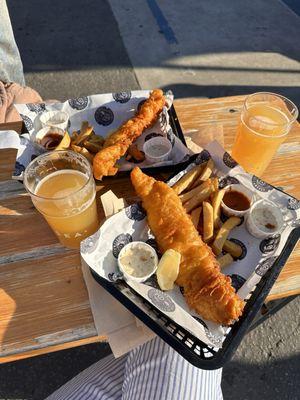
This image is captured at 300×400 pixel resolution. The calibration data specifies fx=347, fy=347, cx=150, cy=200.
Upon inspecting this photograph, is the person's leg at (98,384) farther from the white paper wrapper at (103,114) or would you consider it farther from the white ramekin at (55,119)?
the white ramekin at (55,119)

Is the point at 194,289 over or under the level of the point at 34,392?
over

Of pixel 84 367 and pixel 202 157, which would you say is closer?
pixel 202 157

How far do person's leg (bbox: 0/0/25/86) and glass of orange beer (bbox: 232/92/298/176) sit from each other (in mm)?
2332

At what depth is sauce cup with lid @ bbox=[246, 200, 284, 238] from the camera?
186 centimetres

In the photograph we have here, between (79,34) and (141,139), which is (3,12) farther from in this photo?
(79,34)

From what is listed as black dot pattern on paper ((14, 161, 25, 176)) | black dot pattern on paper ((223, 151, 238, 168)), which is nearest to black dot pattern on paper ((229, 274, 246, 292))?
black dot pattern on paper ((223, 151, 238, 168))

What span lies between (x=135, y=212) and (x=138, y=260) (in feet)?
0.94

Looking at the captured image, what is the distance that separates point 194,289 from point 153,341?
54 centimetres

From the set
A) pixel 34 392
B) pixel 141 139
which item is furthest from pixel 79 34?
pixel 34 392

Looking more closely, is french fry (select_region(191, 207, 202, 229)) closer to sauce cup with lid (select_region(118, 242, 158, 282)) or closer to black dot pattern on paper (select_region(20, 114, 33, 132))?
sauce cup with lid (select_region(118, 242, 158, 282))

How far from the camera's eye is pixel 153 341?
6.48 ft

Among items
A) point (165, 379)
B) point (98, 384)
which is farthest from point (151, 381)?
point (98, 384)

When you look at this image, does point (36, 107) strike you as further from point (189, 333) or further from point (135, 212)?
point (189, 333)

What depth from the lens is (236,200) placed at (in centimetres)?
201
